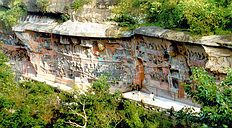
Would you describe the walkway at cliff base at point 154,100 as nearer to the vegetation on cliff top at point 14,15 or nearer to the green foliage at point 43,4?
the green foliage at point 43,4

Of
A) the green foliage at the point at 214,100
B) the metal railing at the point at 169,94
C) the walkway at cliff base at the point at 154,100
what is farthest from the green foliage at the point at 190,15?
the green foliage at the point at 214,100

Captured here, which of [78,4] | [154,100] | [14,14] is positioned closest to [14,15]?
[14,14]

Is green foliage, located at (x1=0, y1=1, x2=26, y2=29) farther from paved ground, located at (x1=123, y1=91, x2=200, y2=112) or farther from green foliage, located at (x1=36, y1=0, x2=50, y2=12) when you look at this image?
paved ground, located at (x1=123, y1=91, x2=200, y2=112)

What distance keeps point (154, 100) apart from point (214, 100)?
20.5ft

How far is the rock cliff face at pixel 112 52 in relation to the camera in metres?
12.5

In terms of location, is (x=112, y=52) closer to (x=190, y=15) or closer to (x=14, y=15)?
(x=190, y=15)

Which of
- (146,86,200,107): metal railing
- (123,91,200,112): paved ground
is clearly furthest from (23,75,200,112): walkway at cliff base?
(146,86,200,107): metal railing

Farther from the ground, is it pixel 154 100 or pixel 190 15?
pixel 190 15

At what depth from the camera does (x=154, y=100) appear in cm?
1381

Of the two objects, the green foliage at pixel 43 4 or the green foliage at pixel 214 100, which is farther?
the green foliage at pixel 43 4

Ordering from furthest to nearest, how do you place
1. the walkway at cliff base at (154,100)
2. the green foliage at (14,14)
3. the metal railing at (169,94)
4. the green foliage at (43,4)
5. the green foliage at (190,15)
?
the green foliage at (14,14), the green foliage at (43,4), the metal railing at (169,94), the walkway at cliff base at (154,100), the green foliage at (190,15)

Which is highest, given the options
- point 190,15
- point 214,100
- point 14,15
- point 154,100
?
point 190,15

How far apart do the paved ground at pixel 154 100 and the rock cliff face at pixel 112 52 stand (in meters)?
0.32

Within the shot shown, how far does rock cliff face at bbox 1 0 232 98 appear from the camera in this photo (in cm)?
1245
